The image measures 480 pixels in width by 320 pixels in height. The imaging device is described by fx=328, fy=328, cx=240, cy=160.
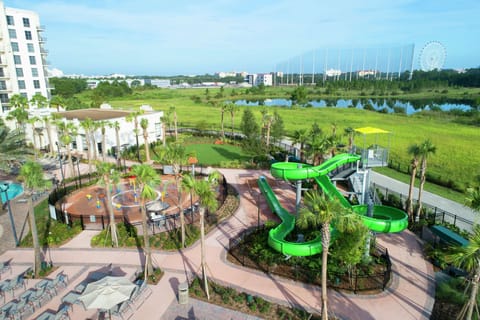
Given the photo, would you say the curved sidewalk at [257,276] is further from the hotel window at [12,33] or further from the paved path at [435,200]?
the hotel window at [12,33]

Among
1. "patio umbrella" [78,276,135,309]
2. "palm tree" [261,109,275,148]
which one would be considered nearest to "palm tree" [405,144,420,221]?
"patio umbrella" [78,276,135,309]

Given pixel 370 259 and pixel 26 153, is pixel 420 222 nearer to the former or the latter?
pixel 370 259

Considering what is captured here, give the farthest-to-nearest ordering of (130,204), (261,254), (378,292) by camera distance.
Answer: (130,204)
(261,254)
(378,292)

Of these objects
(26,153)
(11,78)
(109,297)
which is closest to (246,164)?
(26,153)

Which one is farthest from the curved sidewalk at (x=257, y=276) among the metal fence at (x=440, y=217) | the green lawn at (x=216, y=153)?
the green lawn at (x=216, y=153)

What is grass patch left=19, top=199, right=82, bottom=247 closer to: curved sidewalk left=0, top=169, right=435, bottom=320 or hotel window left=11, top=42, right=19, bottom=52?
curved sidewalk left=0, top=169, right=435, bottom=320
